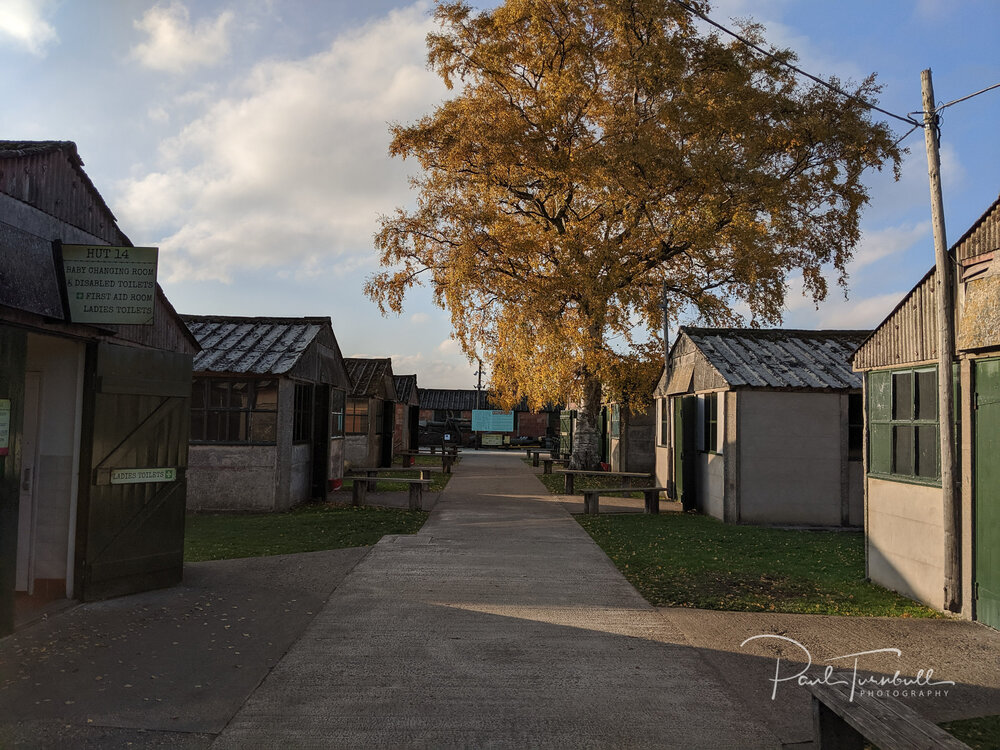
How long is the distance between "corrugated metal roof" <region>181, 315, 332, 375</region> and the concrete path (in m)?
6.88

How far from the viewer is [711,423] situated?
1503 cm

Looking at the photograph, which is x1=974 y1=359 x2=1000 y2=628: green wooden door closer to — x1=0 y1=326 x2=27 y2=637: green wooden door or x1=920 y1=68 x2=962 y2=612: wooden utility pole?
x1=920 y1=68 x2=962 y2=612: wooden utility pole

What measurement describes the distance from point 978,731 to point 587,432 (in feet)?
62.1

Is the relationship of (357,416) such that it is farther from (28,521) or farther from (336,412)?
(28,521)

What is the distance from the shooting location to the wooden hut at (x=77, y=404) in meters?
5.87

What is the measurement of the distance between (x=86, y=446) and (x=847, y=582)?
8.79 meters

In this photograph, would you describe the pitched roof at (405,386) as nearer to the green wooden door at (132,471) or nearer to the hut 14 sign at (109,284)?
the green wooden door at (132,471)

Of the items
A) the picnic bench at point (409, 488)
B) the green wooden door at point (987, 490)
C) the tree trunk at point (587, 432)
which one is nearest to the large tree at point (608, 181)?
the tree trunk at point (587, 432)

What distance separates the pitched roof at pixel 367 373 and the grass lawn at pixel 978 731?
22.2 metres

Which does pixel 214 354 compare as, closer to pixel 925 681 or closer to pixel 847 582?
pixel 847 582

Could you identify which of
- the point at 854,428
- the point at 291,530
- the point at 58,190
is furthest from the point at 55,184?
the point at 854,428

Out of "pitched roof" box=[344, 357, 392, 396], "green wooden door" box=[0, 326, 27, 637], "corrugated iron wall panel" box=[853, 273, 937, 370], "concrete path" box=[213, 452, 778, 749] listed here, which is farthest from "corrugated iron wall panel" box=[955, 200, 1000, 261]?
"pitched roof" box=[344, 357, 392, 396]

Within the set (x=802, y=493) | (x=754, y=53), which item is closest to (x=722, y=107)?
(x=754, y=53)

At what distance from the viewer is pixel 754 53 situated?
20.6 m
